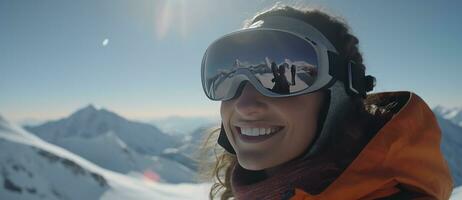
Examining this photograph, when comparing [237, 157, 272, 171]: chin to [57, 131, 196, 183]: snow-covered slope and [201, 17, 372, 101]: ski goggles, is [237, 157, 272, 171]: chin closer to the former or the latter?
[201, 17, 372, 101]: ski goggles

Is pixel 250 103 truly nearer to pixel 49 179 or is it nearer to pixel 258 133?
pixel 258 133

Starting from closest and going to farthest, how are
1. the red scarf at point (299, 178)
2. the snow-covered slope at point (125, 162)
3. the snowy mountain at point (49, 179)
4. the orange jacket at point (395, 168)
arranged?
the orange jacket at point (395, 168)
the red scarf at point (299, 178)
the snowy mountain at point (49, 179)
the snow-covered slope at point (125, 162)

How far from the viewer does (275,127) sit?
211 centimetres

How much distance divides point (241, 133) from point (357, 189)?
74 cm

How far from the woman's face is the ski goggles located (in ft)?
0.20

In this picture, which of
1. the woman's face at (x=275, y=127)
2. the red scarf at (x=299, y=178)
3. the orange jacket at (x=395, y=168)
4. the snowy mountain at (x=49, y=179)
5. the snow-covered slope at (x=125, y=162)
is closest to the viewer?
the orange jacket at (x=395, y=168)

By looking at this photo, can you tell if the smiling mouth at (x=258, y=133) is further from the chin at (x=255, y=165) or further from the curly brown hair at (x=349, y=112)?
the curly brown hair at (x=349, y=112)

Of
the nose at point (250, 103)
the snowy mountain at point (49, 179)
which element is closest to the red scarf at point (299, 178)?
the nose at point (250, 103)

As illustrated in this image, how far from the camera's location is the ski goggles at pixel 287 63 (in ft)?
7.14

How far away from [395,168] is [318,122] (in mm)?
505

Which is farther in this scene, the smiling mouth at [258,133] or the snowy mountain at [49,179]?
the snowy mountain at [49,179]

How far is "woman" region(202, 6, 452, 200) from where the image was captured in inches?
71.3

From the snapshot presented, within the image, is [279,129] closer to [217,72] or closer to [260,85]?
A: [260,85]

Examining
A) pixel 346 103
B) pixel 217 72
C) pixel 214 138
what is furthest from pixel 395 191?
pixel 214 138
